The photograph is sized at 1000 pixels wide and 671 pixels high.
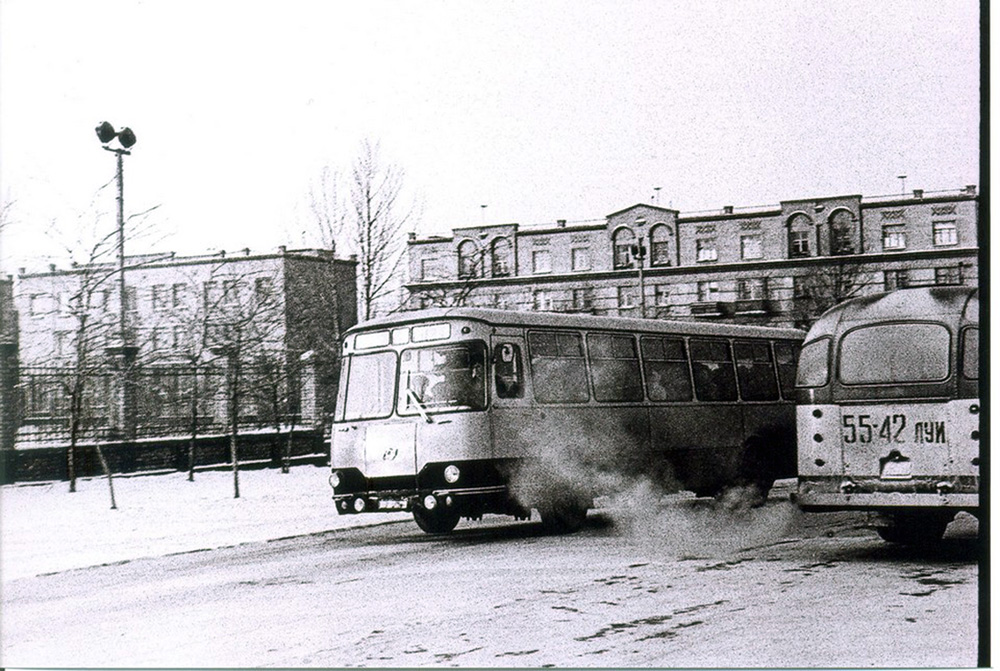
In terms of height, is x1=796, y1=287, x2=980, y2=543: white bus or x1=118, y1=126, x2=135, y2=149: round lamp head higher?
x1=118, y1=126, x2=135, y2=149: round lamp head

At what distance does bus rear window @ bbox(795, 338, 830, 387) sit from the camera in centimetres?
1101

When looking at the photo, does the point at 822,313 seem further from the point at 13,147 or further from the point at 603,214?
the point at 13,147

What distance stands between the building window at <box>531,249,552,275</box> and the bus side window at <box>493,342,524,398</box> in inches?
40.6

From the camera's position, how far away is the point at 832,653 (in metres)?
7.75

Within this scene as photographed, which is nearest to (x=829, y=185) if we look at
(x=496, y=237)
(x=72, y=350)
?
(x=496, y=237)

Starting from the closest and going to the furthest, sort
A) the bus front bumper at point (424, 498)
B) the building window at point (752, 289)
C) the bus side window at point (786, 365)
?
the building window at point (752, 289) < the bus front bumper at point (424, 498) < the bus side window at point (786, 365)

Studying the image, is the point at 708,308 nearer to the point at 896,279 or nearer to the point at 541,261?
the point at 541,261

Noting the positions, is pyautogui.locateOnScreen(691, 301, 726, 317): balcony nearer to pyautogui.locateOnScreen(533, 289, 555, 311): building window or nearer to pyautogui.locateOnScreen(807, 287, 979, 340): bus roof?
pyautogui.locateOnScreen(533, 289, 555, 311): building window

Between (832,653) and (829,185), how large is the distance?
378 centimetres

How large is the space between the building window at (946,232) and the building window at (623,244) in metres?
2.63

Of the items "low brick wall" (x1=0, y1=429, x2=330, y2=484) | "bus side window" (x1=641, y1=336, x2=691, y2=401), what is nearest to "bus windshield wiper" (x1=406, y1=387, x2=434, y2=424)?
"bus side window" (x1=641, y1=336, x2=691, y2=401)

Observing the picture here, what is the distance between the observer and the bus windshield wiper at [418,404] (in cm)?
1285

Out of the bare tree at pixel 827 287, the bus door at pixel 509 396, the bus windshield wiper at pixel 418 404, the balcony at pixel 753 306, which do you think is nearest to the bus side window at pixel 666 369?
the balcony at pixel 753 306

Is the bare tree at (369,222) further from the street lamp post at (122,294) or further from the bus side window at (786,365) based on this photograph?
the bus side window at (786,365)
